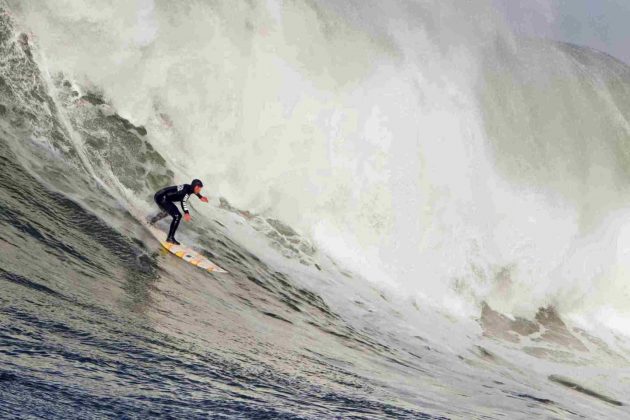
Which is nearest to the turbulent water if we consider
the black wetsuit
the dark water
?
the dark water

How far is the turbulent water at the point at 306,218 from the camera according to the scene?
5832 mm

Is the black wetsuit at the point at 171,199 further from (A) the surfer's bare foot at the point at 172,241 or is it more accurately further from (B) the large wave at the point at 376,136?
(B) the large wave at the point at 376,136

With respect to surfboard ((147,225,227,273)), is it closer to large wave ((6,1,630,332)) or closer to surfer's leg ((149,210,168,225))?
surfer's leg ((149,210,168,225))

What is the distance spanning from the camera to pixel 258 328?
8.16 m

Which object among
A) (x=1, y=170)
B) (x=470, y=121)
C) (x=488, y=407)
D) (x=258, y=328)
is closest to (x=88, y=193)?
(x=1, y=170)

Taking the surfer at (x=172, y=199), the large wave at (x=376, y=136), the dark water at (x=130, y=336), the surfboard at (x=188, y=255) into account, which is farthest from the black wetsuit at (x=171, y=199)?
the large wave at (x=376, y=136)

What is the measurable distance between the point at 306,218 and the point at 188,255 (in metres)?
4.55

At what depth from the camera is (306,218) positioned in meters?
14.3

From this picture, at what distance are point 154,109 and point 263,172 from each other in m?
2.19

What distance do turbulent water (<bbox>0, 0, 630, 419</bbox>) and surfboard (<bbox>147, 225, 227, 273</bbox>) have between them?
9.9 inches

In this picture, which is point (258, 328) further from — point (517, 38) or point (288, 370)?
point (517, 38)

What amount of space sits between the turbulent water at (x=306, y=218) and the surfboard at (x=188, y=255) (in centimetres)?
25

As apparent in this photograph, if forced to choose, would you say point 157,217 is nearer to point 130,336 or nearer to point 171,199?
point 171,199

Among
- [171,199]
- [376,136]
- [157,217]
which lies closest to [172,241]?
[157,217]
